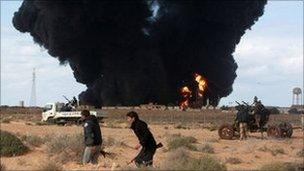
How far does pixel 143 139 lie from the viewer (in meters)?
14.0

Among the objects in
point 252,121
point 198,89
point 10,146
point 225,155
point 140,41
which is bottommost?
point 225,155

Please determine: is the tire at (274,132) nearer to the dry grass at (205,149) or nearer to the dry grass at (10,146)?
the dry grass at (205,149)

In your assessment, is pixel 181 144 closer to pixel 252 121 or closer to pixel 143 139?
pixel 252 121

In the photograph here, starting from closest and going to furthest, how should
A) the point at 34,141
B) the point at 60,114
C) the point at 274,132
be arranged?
the point at 34,141
the point at 274,132
the point at 60,114

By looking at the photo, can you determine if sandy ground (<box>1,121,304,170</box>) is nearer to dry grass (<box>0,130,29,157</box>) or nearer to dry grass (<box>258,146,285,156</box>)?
dry grass (<box>258,146,285,156</box>)

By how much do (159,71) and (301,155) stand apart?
186 ft

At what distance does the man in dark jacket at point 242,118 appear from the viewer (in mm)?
29094

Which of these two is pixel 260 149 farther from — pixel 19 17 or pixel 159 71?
pixel 19 17

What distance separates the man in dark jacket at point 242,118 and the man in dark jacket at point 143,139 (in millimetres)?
15488

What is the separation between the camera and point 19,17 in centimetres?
8719

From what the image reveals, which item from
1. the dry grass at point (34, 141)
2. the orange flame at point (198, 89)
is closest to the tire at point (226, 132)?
the dry grass at point (34, 141)

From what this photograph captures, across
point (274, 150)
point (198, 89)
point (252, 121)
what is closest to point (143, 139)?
point (274, 150)

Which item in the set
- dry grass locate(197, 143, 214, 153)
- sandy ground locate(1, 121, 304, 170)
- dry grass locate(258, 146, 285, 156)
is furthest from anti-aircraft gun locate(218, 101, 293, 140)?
dry grass locate(197, 143, 214, 153)

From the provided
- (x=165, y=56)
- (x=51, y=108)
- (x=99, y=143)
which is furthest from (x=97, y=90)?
(x=99, y=143)
